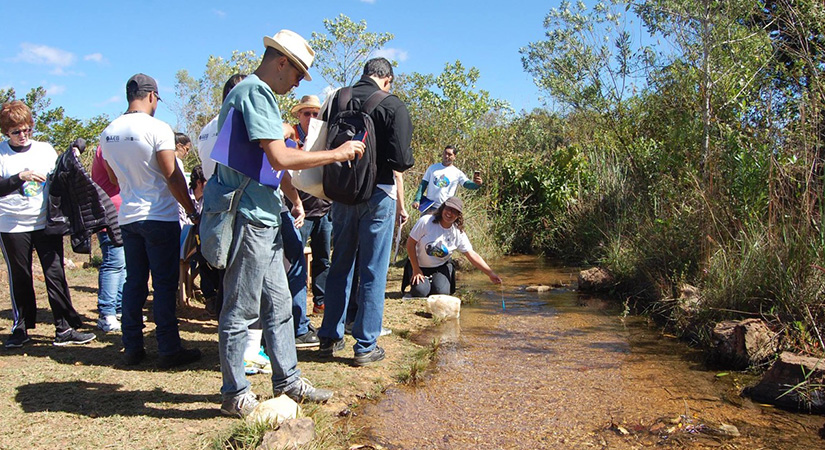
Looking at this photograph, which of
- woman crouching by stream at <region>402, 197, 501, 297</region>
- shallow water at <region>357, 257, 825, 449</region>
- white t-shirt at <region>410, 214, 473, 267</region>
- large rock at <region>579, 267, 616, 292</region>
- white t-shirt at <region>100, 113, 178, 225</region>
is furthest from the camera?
large rock at <region>579, 267, 616, 292</region>

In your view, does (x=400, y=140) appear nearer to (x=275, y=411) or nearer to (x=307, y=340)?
(x=307, y=340)

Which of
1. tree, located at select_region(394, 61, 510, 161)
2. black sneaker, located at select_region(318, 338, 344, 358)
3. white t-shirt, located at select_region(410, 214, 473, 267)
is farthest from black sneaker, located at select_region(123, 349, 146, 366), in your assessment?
tree, located at select_region(394, 61, 510, 161)

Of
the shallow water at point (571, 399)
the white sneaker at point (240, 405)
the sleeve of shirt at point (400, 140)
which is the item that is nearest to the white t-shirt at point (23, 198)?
the white sneaker at point (240, 405)

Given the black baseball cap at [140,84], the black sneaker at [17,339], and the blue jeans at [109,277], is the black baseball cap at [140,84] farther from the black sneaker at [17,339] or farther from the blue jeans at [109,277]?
the black sneaker at [17,339]

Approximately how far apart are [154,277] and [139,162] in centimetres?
75

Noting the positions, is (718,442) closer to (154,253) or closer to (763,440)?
(763,440)

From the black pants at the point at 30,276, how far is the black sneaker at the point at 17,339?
0.03 metres

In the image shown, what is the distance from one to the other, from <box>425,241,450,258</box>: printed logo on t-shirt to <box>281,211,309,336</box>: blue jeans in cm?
214

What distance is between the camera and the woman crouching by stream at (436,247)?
6461 mm

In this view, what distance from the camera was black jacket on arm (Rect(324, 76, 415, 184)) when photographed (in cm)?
408

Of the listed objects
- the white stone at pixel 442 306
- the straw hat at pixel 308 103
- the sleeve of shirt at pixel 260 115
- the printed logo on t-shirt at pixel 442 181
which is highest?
the straw hat at pixel 308 103

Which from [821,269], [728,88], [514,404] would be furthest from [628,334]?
[728,88]

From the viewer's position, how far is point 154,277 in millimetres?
4156

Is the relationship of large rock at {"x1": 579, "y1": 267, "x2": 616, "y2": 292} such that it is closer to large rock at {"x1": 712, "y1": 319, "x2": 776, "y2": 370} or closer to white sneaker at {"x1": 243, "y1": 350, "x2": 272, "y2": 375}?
large rock at {"x1": 712, "y1": 319, "x2": 776, "y2": 370}
